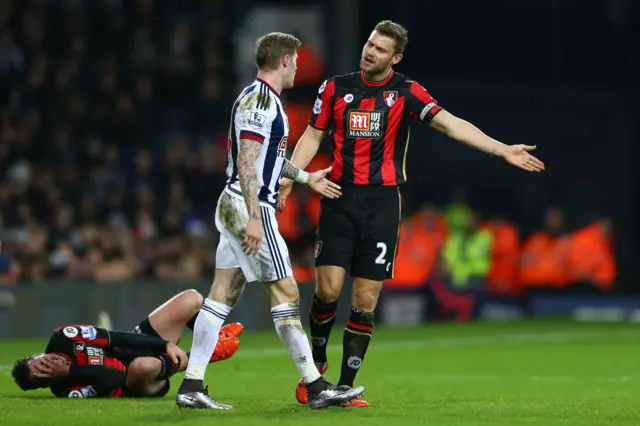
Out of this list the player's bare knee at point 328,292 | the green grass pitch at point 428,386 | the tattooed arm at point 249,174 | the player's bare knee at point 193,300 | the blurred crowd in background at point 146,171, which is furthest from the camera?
the blurred crowd in background at point 146,171

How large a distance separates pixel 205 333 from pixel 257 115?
135 centimetres

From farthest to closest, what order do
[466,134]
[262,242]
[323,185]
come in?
[466,134]
[323,185]
[262,242]

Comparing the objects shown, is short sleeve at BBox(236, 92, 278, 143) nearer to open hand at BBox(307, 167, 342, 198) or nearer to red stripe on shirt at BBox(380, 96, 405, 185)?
open hand at BBox(307, 167, 342, 198)

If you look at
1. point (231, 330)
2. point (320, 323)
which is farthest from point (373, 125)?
point (231, 330)

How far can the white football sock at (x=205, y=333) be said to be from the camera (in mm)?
8383

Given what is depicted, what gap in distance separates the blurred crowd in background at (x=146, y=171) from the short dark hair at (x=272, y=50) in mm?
9331

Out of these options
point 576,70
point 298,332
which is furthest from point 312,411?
point 576,70

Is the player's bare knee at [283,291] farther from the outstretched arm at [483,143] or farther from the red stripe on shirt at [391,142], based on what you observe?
the outstretched arm at [483,143]

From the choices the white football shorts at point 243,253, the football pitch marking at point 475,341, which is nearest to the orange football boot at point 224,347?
the white football shorts at point 243,253

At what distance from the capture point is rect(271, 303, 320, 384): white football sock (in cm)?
837

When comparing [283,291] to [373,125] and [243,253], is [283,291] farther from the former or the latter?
[373,125]

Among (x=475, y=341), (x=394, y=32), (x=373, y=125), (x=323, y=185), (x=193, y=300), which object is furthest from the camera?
(x=475, y=341)

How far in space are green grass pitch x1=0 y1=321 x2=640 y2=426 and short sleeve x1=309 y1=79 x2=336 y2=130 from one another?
1887mm

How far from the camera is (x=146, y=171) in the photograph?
2067cm
